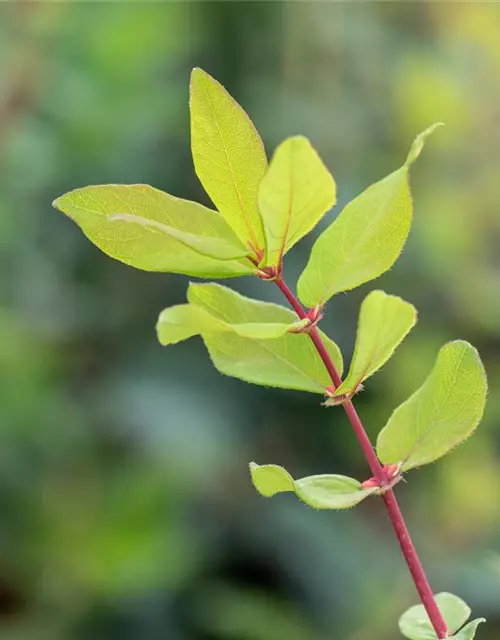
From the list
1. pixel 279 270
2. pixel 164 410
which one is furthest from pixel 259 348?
pixel 164 410

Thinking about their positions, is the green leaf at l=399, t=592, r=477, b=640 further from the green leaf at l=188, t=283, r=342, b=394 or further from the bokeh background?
the bokeh background

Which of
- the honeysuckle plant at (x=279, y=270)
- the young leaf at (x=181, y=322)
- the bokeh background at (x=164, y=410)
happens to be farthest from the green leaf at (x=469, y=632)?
the bokeh background at (x=164, y=410)

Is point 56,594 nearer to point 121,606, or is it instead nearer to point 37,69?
point 121,606

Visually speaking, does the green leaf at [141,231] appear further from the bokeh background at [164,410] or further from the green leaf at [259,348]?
the bokeh background at [164,410]

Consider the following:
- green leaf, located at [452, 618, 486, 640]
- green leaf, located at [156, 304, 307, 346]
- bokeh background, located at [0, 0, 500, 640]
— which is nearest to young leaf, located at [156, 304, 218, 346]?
green leaf, located at [156, 304, 307, 346]

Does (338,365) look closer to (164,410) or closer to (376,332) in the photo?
(376,332)

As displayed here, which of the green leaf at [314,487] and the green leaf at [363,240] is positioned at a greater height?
the green leaf at [363,240]

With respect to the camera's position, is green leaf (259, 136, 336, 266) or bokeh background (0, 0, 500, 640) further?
bokeh background (0, 0, 500, 640)
